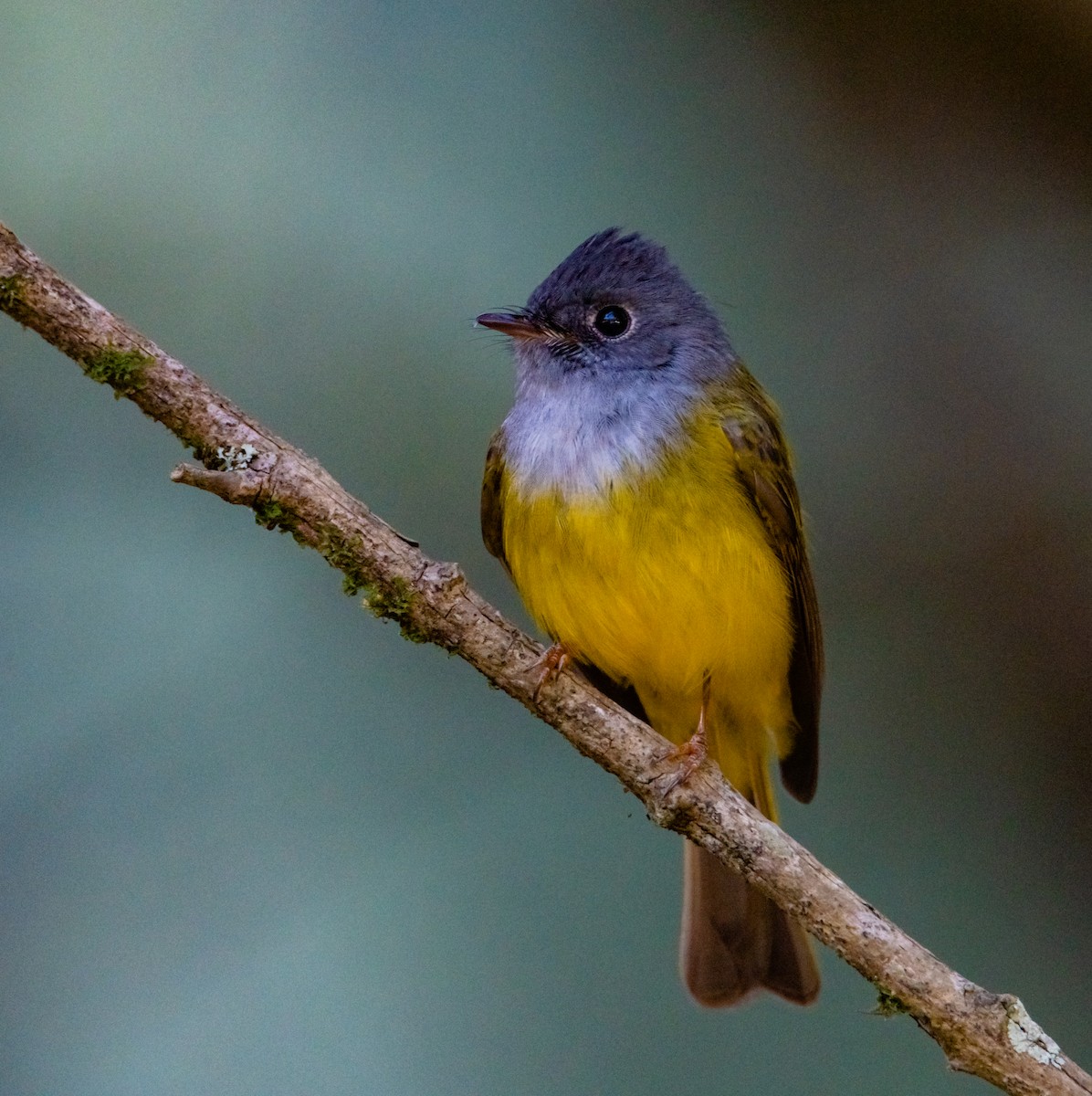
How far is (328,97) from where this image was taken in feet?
12.8

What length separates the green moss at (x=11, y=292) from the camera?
2.03 meters

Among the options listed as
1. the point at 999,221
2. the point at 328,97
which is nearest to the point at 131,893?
the point at 328,97

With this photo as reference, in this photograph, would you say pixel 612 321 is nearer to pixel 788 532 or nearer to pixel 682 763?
pixel 788 532

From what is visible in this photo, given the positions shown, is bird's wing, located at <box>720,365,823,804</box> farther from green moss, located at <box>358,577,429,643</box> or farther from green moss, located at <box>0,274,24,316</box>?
green moss, located at <box>0,274,24,316</box>

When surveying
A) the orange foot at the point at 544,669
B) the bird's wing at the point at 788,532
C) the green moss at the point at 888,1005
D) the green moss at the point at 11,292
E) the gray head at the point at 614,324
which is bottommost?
the green moss at the point at 888,1005

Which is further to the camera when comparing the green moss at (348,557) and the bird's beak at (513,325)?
the bird's beak at (513,325)

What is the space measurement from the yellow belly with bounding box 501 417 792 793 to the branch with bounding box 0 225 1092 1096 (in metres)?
0.28

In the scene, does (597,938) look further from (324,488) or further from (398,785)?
(324,488)

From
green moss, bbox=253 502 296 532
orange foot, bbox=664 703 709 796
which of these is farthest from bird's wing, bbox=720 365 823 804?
green moss, bbox=253 502 296 532

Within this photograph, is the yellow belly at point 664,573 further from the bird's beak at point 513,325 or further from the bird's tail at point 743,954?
the bird's tail at point 743,954

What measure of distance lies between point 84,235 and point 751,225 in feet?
7.06

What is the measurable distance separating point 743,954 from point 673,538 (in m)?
1.13

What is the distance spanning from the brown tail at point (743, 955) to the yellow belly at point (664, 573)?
566 millimetres

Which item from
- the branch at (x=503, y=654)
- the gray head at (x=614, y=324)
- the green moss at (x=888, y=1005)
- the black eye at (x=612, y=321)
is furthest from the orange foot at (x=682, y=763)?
the black eye at (x=612, y=321)
